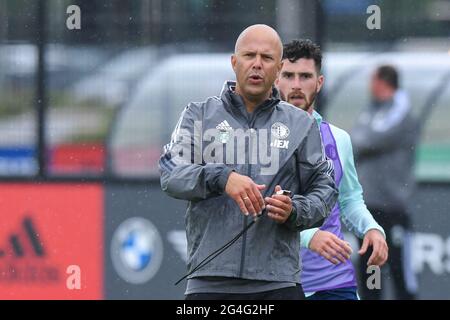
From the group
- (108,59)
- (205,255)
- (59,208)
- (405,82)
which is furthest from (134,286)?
(205,255)

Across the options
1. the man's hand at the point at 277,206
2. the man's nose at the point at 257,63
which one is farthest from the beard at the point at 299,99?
the man's hand at the point at 277,206

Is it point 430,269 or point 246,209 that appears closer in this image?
point 246,209

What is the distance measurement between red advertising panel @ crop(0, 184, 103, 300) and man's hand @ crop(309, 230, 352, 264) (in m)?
3.77

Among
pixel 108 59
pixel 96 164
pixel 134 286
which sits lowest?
pixel 134 286

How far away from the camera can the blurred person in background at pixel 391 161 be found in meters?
9.00

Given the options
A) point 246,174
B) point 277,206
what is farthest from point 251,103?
point 277,206

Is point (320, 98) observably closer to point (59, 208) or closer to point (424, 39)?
point (424, 39)

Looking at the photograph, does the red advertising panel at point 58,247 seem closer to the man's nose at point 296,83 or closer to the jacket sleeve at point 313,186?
the man's nose at point 296,83

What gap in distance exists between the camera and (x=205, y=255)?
5.05 metres

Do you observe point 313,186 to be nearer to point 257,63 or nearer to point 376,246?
point 257,63

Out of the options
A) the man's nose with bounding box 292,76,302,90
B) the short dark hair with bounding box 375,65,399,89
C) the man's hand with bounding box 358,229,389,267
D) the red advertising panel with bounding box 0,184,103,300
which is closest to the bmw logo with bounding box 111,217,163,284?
the red advertising panel with bounding box 0,184,103,300

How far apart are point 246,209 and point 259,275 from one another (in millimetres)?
332

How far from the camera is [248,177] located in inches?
194

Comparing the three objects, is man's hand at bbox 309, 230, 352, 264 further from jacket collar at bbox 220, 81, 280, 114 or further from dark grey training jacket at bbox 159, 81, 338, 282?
jacket collar at bbox 220, 81, 280, 114
